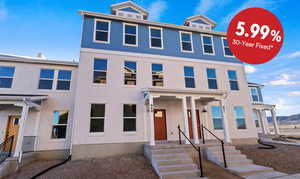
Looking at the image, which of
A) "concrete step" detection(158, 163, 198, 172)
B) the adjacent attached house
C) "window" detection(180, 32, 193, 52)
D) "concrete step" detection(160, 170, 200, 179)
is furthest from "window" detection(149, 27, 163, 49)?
"concrete step" detection(160, 170, 200, 179)

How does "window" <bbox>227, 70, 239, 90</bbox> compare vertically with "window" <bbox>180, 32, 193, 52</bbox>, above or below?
below

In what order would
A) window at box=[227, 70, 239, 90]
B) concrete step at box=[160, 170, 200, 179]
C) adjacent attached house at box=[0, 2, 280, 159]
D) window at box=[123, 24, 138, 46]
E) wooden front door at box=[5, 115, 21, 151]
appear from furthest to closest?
window at box=[227, 70, 239, 90], window at box=[123, 24, 138, 46], wooden front door at box=[5, 115, 21, 151], adjacent attached house at box=[0, 2, 280, 159], concrete step at box=[160, 170, 200, 179]

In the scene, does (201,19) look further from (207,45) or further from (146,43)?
Result: (146,43)

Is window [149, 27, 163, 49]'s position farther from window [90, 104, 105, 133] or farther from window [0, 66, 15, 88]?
window [0, 66, 15, 88]

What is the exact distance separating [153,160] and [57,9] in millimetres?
12833

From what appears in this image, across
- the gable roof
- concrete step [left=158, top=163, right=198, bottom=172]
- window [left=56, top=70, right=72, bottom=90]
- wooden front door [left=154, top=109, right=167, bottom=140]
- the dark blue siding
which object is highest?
the gable roof

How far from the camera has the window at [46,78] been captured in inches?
364

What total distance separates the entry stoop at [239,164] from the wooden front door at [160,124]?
2784 millimetres

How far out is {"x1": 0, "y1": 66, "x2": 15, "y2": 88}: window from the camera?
28.6 ft

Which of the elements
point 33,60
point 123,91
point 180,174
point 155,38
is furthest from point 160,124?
point 33,60

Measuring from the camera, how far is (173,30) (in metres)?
10.9

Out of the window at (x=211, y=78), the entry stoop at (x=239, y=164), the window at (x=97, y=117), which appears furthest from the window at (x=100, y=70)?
the window at (x=211, y=78)

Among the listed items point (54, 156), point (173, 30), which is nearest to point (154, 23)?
point (173, 30)

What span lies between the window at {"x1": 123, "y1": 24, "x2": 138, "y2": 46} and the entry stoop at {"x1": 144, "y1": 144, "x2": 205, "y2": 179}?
23.3ft
